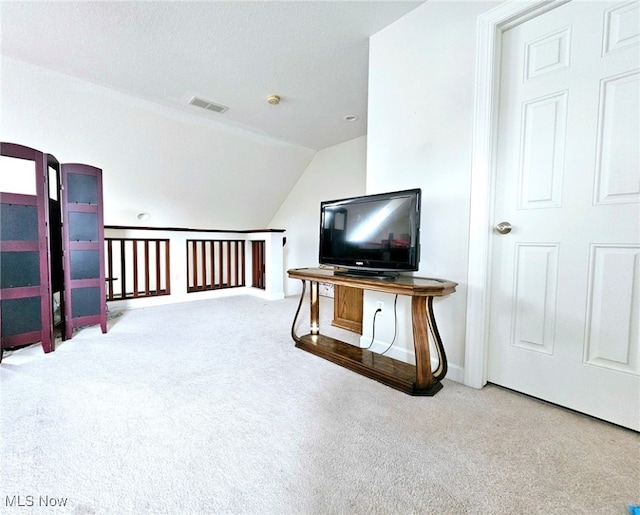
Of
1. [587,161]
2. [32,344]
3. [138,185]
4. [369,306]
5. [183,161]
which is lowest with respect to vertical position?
[32,344]

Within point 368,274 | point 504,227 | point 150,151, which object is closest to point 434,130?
point 504,227

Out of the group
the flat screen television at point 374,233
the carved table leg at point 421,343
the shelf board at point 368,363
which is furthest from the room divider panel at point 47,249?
the carved table leg at point 421,343

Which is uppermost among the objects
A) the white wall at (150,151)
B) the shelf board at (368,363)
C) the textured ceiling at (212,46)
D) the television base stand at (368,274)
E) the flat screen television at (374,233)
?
the textured ceiling at (212,46)

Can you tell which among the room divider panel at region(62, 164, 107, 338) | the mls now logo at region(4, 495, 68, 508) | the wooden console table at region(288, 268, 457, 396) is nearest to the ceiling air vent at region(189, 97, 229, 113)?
the room divider panel at region(62, 164, 107, 338)

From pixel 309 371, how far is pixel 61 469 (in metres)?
1.17

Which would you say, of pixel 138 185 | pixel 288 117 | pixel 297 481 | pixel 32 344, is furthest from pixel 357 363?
pixel 138 185

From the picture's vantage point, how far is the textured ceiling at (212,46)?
1.82 meters

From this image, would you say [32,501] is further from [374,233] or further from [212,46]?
[212,46]

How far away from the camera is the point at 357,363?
181 cm

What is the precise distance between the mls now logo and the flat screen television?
5.33 feet

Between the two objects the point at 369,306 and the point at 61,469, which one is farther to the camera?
the point at 369,306

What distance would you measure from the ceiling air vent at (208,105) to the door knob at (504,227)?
2.98 metres

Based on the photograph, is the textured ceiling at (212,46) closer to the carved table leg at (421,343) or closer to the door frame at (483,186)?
the door frame at (483,186)

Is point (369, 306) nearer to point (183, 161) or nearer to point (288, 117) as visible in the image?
point (288, 117)
